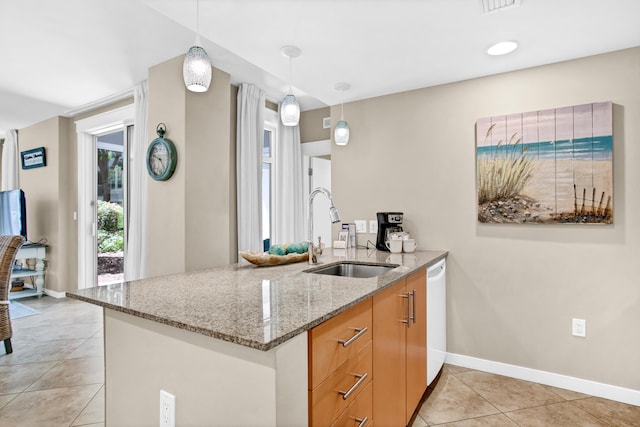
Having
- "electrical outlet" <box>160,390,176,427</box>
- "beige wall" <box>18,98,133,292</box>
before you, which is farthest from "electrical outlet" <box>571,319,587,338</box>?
"beige wall" <box>18,98,133,292</box>

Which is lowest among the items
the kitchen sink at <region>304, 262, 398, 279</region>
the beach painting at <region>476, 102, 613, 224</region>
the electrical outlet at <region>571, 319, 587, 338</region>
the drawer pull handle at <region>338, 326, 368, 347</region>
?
the electrical outlet at <region>571, 319, 587, 338</region>

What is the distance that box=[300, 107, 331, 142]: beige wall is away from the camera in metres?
4.29

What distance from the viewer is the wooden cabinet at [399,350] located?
1.49 metres

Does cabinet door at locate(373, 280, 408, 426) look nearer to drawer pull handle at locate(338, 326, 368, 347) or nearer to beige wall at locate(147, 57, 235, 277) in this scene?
drawer pull handle at locate(338, 326, 368, 347)

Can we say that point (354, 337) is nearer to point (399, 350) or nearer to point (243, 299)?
point (243, 299)

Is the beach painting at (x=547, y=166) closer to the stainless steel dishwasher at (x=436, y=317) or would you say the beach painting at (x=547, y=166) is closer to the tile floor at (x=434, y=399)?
the stainless steel dishwasher at (x=436, y=317)

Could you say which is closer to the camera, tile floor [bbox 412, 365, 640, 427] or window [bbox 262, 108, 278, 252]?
tile floor [bbox 412, 365, 640, 427]

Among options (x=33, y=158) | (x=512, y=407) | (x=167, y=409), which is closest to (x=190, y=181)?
(x=167, y=409)

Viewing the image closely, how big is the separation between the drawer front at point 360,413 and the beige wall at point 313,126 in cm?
335

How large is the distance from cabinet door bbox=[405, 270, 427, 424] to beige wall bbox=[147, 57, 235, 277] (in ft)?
6.35

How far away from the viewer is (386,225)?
2.82m

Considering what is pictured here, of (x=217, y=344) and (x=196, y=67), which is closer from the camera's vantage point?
(x=217, y=344)

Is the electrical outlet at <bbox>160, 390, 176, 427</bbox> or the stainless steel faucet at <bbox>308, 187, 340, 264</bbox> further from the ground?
the stainless steel faucet at <bbox>308, 187, 340, 264</bbox>

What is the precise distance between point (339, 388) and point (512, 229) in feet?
6.43
